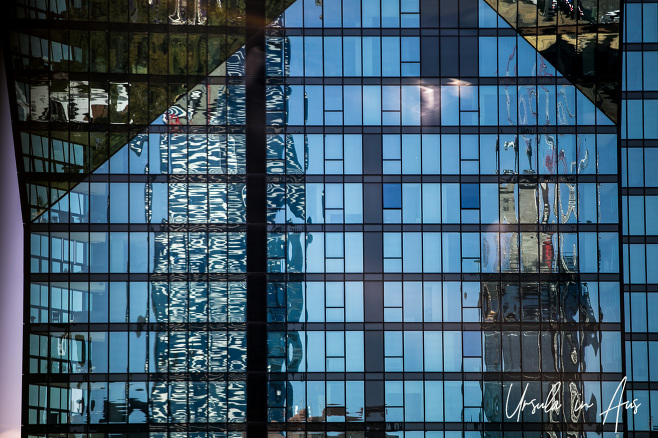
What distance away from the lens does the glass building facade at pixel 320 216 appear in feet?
86.8

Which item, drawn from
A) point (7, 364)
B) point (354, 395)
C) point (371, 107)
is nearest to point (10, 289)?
point (7, 364)

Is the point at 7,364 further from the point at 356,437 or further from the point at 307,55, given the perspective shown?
the point at 307,55

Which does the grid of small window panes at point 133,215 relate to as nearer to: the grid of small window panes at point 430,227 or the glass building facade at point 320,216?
the glass building facade at point 320,216

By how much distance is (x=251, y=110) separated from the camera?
26797 millimetres

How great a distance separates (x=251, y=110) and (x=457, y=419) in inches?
642

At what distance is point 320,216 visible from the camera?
26.8m

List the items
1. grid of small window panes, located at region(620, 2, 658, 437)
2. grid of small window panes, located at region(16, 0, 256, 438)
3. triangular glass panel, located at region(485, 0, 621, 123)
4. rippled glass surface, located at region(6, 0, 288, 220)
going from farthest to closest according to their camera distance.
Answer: grid of small window panes, located at region(620, 2, 658, 437) < triangular glass panel, located at region(485, 0, 621, 123) < rippled glass surface, located at region(6, 0, 288, 220) < grid of small window panes, located at region(16, 0, 256, 438)

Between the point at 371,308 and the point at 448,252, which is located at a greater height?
the point at 448,252

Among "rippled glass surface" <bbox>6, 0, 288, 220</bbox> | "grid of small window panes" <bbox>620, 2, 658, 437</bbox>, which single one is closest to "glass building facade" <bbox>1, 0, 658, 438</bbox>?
"rippled glass surface" <bbox>6, 0, 288, 220</bbox>

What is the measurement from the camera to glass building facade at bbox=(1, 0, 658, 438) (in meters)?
26.5

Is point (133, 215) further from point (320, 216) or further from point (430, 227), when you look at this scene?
point (430, 227)
